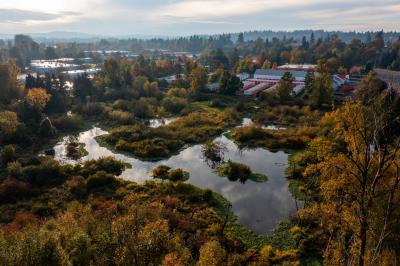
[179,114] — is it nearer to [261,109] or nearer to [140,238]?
[261,109]

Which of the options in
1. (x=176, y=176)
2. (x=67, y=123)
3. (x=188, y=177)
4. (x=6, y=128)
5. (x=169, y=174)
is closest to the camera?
(x=176, y=176)

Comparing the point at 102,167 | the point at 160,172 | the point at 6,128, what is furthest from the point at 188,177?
the point at 6,128

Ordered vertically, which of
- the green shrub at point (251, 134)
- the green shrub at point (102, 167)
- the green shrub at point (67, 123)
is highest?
the green shrub at point (67, 123)

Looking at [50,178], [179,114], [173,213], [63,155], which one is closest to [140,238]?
[173,213]

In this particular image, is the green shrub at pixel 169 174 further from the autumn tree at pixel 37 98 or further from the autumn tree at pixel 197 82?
the autumn tree at pixel 197 82

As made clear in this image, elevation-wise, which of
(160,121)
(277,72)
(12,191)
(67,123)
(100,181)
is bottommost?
(100,181)

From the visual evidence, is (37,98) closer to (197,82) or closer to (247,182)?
(197,82)

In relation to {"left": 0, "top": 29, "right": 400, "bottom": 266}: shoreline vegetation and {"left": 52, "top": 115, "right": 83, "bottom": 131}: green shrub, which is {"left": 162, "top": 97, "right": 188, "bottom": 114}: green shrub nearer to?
{"left": 0, "top": 29, "right": 400, "bottom": 266}: shoreline vegetation

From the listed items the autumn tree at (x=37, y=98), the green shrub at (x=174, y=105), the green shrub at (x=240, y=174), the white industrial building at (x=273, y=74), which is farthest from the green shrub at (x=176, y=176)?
the white industrial building at (x=273, y=74)

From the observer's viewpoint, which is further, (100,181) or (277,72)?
(277,72)

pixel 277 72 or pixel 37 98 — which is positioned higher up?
pixel 277 72
